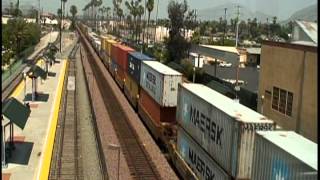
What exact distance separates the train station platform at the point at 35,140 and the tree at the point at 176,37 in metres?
30.7

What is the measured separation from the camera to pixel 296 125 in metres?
26.2

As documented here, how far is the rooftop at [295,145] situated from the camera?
1160 cm

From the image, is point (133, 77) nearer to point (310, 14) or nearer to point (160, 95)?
point (160, 95)

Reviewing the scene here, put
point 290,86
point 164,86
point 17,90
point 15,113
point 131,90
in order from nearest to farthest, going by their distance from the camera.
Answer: point 15,113 → point 164,86 → point 290,86 → point 131,90 → point 17,90

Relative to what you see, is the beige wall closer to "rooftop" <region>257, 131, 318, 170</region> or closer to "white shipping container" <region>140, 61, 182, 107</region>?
"white shipping container" <region>140, 61, 182, 107</region>

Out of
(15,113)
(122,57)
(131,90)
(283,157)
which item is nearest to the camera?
(283,157)

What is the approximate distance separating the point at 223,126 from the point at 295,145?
12.4 ft

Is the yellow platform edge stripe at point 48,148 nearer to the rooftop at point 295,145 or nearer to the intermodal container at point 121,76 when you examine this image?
the intermodal container at point 121,76

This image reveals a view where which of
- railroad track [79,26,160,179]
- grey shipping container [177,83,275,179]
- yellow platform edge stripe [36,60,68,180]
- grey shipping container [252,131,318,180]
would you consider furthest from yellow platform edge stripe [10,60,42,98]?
grey shipping container [252,131,318,180]

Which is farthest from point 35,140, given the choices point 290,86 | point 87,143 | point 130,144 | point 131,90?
point 290,86

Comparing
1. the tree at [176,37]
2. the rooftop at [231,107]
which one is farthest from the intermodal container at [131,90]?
the tree at [176,37]

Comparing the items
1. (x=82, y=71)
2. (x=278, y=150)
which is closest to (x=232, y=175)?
(x=278, y=150)

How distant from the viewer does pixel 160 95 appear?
90.8 feet

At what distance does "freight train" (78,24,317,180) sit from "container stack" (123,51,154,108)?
5.71 metres
